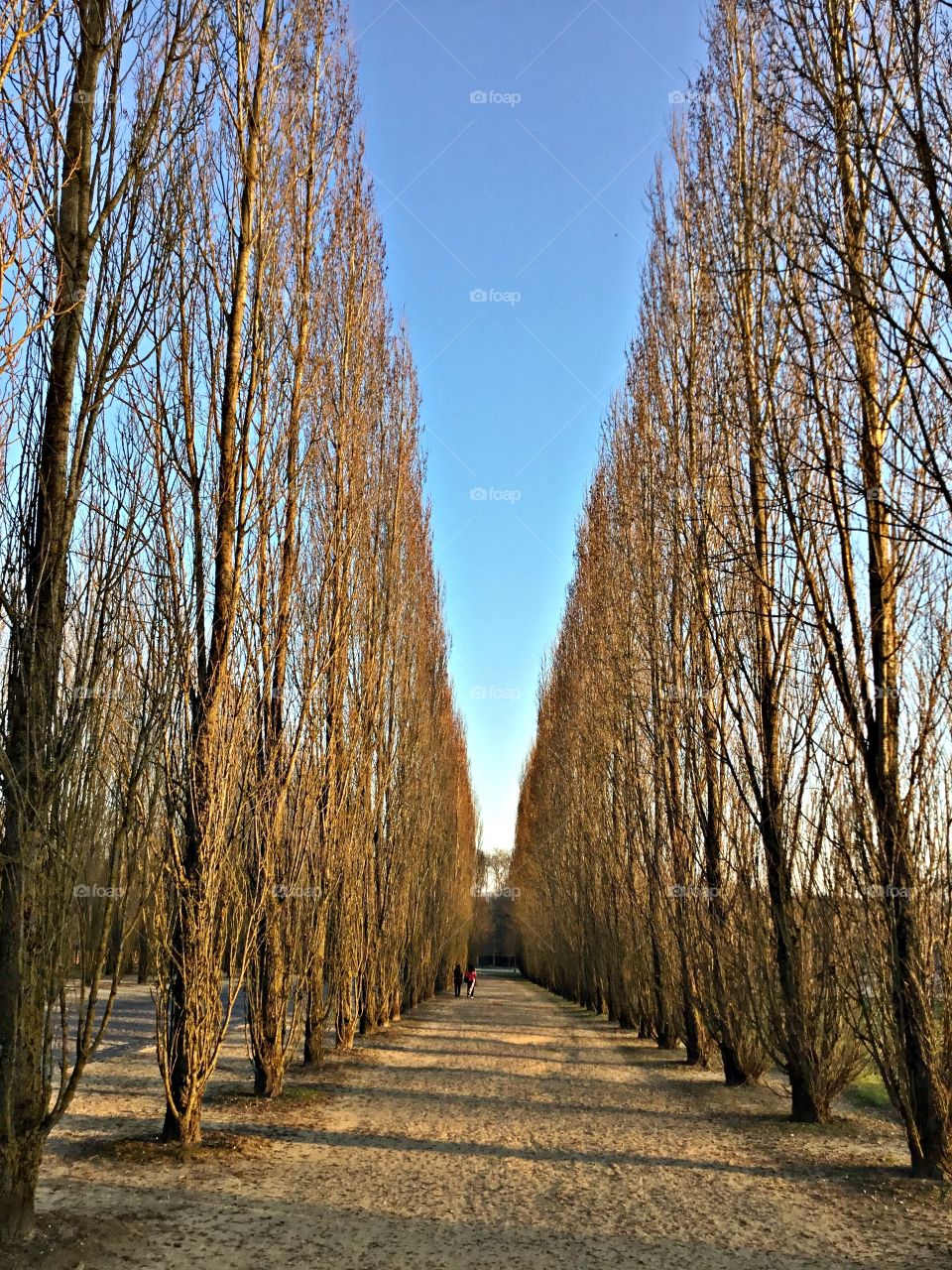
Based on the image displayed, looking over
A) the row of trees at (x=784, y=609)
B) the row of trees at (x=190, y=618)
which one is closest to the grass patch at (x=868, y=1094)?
the row of trees at (x=784, y=609)

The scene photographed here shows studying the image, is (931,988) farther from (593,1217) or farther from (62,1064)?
(62,1064)

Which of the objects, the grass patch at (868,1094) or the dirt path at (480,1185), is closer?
the dirt path at (480,1185)

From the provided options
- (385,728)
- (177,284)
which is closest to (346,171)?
(177,284)

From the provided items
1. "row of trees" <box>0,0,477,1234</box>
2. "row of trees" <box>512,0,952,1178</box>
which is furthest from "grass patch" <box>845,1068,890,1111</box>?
"row of trees" <box>0,0,477,1234</box>

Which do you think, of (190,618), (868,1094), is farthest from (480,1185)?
(868,1094)

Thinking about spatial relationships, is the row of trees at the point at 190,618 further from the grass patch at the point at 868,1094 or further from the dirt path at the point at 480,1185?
the grass patch at the point at 868,1094

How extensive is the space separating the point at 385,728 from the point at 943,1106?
1217cm

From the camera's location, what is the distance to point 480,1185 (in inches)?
252

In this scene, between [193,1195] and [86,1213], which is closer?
[86,1213]

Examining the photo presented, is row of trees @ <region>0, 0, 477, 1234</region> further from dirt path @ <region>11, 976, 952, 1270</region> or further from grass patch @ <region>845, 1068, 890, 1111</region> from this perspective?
grass patch @ <region>845, 1068, 890, 1111</region>

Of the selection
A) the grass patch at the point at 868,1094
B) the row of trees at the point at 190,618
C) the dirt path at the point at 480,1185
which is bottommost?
the grass patch at the point at 868,1094

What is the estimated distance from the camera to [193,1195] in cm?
575

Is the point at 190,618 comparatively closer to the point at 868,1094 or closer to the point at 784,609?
the point at 784,609

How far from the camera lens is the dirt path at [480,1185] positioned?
502cm
